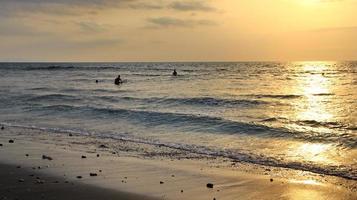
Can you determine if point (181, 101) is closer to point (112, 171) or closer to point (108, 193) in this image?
point (112, 171)

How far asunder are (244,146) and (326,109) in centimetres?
1276

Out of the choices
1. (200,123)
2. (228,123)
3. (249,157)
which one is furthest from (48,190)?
(200,123)

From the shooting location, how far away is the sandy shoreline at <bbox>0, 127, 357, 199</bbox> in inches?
401

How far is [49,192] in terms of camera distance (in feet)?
32.2

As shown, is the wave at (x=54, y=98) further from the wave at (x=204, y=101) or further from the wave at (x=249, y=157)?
the wave at (x=249, y=157)

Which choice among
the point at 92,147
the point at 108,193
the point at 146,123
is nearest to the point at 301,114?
the point at 146,123

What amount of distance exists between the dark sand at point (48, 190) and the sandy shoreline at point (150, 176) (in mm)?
19

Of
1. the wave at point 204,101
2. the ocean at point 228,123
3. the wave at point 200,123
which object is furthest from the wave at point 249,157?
the wave at point 204,101

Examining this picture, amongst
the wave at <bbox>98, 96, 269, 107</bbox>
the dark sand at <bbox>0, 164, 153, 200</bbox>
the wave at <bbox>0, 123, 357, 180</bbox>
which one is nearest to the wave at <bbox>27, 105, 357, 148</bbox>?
the wave at <bbox>0, 123, 357, 180</bbox>

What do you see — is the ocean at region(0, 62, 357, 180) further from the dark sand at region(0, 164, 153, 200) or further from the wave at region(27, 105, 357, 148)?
the dark sand at region(0, 164, 153, 200)

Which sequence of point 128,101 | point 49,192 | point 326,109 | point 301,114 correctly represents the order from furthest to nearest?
point 128,101 < point 326,109 < point 301,114 < point 49,192

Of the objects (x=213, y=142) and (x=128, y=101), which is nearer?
(x=213, y=142)

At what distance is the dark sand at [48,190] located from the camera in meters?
9.54

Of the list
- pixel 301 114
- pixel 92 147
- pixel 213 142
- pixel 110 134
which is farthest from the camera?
pixel 301 114
